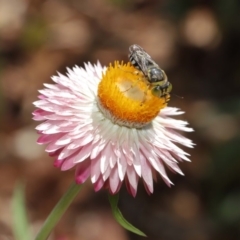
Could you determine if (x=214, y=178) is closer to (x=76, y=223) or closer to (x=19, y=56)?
(x=76, y=223)

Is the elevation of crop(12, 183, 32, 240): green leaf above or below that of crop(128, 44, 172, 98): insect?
below

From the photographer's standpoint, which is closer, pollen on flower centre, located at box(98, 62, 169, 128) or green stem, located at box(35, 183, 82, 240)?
green stem, located at box(35, 183, 82, 240)

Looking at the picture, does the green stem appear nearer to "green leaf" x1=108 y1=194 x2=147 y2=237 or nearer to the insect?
"green leaf" x1=108 y1=194 x2=147 y2=237

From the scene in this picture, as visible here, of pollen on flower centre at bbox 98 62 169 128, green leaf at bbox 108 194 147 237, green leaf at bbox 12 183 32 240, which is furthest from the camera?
green leaf at bbox 12 183 32 240

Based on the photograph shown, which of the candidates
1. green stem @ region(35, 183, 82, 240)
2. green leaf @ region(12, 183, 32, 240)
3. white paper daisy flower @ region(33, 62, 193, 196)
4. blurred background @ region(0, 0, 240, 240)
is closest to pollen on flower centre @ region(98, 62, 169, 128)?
white paper daisy flower @ region(33, 62, 193, 196)

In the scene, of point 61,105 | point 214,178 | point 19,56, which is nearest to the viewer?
point 61,105

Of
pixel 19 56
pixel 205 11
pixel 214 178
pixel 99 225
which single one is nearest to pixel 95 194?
pixel 99 225
